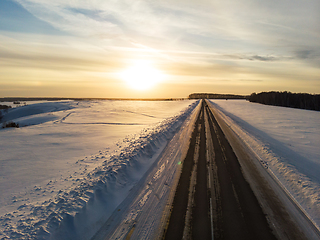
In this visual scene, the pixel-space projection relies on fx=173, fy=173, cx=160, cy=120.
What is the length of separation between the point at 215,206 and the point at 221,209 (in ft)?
0.56

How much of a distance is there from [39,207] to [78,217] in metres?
1.24

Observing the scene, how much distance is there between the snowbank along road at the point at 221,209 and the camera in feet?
12.3

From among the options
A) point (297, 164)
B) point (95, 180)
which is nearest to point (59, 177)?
point (95, 180)

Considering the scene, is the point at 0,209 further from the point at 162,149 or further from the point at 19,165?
the point at 162,149

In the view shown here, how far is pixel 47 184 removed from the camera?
5.75 metres

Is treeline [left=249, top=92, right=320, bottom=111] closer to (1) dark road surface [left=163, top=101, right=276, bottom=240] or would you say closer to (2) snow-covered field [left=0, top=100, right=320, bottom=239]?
(2) snow-covered field [left=0, top=100, right=320, bottom=239]

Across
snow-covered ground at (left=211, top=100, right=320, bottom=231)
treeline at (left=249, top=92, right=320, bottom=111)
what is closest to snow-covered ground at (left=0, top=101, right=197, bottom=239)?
snow-covered ground at (left=211, top=100, right=320, bottom=231)

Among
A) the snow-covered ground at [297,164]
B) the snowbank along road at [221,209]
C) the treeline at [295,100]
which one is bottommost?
the snowbank along road at [221,209]

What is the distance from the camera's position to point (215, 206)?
182 inches

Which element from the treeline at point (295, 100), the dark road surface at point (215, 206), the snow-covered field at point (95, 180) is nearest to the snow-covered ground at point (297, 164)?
the snow-covered field at point (95, 180)

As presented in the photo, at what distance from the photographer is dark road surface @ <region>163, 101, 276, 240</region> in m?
3.76

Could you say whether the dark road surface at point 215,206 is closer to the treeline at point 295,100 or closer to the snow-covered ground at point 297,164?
the snow-covered ground at point 297,164

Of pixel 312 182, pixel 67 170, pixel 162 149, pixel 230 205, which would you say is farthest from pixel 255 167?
pixel 67 170

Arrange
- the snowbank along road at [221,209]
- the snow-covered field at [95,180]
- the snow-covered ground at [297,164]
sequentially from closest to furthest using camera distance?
1. the snowbank along road at [221,209]
2. the snow-covered field at [95,180]
3. the snow-covered ground at [297,164]
